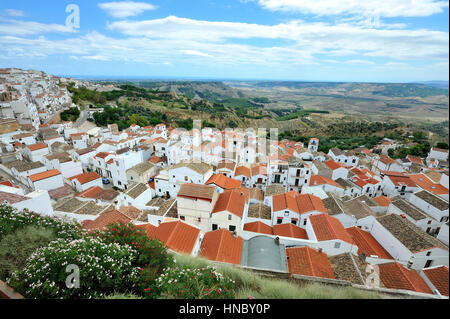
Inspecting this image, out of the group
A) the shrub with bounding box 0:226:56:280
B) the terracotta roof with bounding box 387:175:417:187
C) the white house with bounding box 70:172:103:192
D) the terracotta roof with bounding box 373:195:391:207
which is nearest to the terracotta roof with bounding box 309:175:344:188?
the terracotta roof with bounding box 373:195:391:207

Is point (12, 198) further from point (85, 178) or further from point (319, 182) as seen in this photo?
point (319, 182)

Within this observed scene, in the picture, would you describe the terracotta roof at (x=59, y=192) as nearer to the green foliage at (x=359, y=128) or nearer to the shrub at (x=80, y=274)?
the shrub at (x=80, y=274)

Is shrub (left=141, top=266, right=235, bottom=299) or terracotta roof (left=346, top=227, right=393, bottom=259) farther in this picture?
terracotta roof (left=346, top=227, right=393, bottom=259)

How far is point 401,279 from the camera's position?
10.4 meters

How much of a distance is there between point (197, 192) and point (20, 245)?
8.48 meters

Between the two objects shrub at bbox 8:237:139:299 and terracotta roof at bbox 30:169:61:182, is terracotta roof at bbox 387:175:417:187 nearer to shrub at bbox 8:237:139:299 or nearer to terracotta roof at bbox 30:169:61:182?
shrub at bbox 8:237:139:299

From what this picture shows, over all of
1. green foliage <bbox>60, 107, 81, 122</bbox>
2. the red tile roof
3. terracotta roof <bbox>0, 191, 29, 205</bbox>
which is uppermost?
green foliage <bbox>60, 107, 81, 122</bbox>

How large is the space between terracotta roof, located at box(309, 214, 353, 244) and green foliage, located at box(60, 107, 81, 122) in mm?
48303

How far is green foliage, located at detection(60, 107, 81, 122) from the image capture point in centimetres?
4248

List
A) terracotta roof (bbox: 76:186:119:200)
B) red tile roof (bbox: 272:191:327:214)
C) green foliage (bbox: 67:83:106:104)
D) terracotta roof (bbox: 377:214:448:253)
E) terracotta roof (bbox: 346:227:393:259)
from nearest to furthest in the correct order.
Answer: terracotta roof (bbox: 377:214:448:253) → terracotta roof (bbox: 346:227:393:259) → red tile roof (bbox: 272:191:327:214) → terracotta roof (bbox: 76:186:119:200) → green foliage (bbox: 67:83:106:104)

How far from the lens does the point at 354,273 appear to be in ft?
33.7
